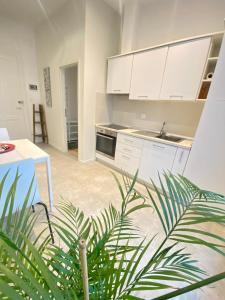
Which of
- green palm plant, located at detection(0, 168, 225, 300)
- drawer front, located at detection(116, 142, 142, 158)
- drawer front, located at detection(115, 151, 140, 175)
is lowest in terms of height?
drawer front, located at detection(115, 151, 140, 175)

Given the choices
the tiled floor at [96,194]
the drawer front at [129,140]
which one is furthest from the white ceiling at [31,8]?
the tiled floor at [96,194]

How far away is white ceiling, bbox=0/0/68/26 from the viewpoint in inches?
108

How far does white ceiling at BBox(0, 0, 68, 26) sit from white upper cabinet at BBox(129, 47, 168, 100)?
1.88 metres

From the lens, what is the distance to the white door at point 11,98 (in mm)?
3617

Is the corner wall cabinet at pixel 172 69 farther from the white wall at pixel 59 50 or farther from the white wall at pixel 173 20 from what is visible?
the white wall at pixel 59 50

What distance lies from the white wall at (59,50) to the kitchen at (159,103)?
2.43 ft

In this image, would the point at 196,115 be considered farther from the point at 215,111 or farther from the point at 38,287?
the point at 38,287

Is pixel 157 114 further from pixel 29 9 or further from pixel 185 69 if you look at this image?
pixel 29 9

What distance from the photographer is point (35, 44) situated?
12.6 ft

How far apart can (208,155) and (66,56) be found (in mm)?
3140

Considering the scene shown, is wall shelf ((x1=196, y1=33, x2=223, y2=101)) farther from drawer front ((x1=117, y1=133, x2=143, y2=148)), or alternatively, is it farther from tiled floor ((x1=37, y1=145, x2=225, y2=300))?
tiled floor ((x1=37, y1=145, x2=225, y2=300))

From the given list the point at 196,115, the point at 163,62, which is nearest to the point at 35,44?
the point at 163,62

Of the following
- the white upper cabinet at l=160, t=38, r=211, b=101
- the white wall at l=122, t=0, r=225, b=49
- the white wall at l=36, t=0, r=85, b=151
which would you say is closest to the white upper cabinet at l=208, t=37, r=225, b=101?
the white upper cabinet at l=160, t=38, r=211, b=101

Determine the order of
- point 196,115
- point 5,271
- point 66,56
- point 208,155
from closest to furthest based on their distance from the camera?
point 5,271 < point 208,155 < point 196,115 < point 66,56
